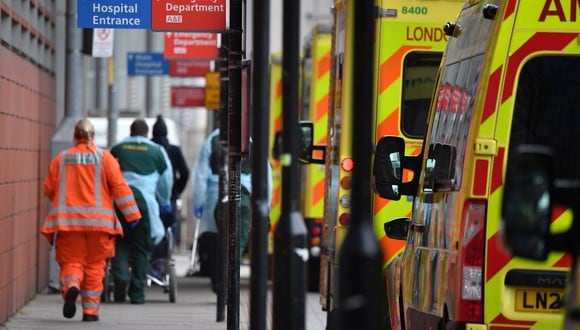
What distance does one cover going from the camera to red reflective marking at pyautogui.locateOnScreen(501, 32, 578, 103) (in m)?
7.34

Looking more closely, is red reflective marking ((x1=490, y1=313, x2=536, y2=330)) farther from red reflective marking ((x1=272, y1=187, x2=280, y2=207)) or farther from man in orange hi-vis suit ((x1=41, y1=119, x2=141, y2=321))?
red reflective marking ((x1=272, y1=187, x2=280, y2=207))

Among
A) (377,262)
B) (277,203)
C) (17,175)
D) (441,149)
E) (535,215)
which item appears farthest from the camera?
(277,203)

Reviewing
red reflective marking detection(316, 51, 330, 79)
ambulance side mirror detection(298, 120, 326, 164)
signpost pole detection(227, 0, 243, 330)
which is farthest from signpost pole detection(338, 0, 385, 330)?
red reflective marking detection(316, 51, 330, 79)

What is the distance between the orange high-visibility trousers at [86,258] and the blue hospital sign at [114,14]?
2.56 meters

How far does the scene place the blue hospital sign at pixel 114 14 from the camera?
1194cm

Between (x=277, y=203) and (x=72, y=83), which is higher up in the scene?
(x=72, y=83)

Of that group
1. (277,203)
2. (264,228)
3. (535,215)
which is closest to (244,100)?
(264,228)

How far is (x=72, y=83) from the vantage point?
60.0ft

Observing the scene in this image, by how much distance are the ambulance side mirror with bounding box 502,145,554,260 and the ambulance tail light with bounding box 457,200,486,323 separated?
2539mm

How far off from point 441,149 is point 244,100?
3269 mm

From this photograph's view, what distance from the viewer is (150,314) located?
602 inches

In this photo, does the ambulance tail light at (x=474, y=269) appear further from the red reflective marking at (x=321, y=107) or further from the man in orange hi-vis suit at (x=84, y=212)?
the red reflective marking at (x=321, y=107)

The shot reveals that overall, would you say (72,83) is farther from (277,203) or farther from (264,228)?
(264,228)

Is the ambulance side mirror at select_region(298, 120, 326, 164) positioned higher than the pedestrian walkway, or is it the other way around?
the ambulance side mirror at select_region(298, 120, 326, 164)
